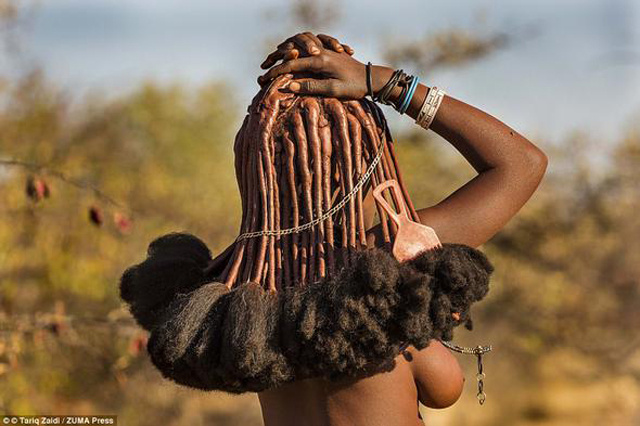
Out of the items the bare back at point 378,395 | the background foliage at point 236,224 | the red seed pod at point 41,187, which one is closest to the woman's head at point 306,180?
the bare back at point 378,395

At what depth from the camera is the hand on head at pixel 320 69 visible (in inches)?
103

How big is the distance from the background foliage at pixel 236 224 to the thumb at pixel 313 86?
5.91 meters

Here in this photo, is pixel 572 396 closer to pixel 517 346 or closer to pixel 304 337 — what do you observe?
pixel 517 346

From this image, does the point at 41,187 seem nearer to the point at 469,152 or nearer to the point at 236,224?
the point at 469,152

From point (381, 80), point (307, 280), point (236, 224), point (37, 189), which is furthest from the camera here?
point (236, 224)

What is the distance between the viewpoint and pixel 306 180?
2590 mm

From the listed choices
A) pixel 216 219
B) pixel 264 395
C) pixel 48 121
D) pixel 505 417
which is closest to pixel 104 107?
pixel 48 121

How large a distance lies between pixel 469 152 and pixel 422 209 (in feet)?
0.68

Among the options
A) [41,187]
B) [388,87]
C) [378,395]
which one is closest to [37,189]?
[41,187]

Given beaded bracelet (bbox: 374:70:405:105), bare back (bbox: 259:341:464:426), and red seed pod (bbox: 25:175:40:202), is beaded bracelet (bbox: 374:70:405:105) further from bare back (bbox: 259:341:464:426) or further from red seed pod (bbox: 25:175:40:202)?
red seed pod (bbox: 25:175:40:202)

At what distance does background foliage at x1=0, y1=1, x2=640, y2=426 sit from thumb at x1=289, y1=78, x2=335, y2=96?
5910mm

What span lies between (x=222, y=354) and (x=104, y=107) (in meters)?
9.16

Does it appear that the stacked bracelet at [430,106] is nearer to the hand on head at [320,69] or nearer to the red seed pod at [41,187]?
the hand on head at [320,69]

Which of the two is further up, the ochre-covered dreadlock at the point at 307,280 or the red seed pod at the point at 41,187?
the red seed pod at the point at 41,187
